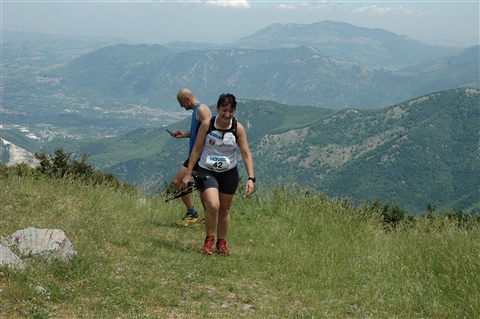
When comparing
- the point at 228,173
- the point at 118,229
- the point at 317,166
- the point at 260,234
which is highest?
the point at 228,173

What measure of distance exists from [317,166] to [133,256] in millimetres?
160893

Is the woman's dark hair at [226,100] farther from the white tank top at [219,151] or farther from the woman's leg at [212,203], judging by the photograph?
the woman's leg at [212,203]

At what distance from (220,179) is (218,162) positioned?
271mm

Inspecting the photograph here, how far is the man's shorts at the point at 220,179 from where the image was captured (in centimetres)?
623

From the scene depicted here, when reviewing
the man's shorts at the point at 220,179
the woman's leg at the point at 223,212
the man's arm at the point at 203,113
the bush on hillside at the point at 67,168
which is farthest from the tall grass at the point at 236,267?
the bush on hillside at the point at 67,168

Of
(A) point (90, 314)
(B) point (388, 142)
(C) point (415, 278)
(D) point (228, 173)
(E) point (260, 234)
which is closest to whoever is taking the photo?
(A) point (90, 314)

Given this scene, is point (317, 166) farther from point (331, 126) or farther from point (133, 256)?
point (133, 256)

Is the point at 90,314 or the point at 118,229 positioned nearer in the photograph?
the point at 90,314

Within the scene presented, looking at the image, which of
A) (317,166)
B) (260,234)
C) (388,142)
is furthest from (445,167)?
(260,234)

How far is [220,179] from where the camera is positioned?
248 inches

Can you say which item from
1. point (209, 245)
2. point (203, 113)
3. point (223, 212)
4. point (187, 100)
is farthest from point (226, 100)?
point (209, 245)

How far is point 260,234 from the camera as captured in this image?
792cm

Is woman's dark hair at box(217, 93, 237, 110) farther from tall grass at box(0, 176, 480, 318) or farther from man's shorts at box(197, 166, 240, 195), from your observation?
tall grass at box(0, 176, 480, 318)

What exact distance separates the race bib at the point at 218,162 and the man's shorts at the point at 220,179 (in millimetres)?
107
